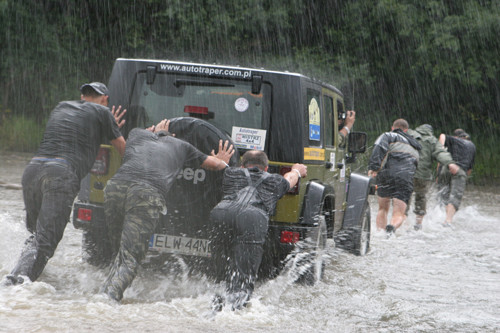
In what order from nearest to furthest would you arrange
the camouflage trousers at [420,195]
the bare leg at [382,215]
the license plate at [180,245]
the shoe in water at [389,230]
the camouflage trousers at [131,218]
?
the camouflage trousers at [131,218] < the license plate at [180,245] < the shoe in water at [389,230] < the bare leg at [382,215] < the camouflage trousers at [420,195]

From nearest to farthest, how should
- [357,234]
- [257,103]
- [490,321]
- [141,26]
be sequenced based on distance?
1. [490,321]
2. [257,103]
3. [357,234]
4. [141,26]

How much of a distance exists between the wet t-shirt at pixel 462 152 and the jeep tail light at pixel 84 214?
888 centimetres

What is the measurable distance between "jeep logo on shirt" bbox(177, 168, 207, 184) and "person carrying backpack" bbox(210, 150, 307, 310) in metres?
0.42

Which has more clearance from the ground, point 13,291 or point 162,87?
point 162,87

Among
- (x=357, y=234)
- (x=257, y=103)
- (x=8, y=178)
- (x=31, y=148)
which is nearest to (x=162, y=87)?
(x=257, y=103)

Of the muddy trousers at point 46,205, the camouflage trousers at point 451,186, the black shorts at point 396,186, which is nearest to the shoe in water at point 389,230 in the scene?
the black shorts at point 396,186

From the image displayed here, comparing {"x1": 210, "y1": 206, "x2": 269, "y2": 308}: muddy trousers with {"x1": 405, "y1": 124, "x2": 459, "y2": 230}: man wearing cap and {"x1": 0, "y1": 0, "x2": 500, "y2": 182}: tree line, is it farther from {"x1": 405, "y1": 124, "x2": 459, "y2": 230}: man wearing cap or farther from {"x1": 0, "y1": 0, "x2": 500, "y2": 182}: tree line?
{"x1": 0, "y1": 0, "x2": 500, "y2": 182}: tree line

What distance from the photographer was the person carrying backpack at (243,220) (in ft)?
17.5

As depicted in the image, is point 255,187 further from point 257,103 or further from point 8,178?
point 8,178

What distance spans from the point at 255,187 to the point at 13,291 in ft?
6.36

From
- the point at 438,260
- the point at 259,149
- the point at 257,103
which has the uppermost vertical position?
the point at 257,103

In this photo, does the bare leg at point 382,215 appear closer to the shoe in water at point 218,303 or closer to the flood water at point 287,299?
the flood water at point 287,299

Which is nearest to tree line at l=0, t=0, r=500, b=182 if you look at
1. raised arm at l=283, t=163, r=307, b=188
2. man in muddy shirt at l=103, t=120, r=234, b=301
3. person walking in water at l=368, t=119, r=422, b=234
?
person walking in water at l=368, t=119, r=422, b=234

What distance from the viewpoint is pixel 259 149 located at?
6066mm
